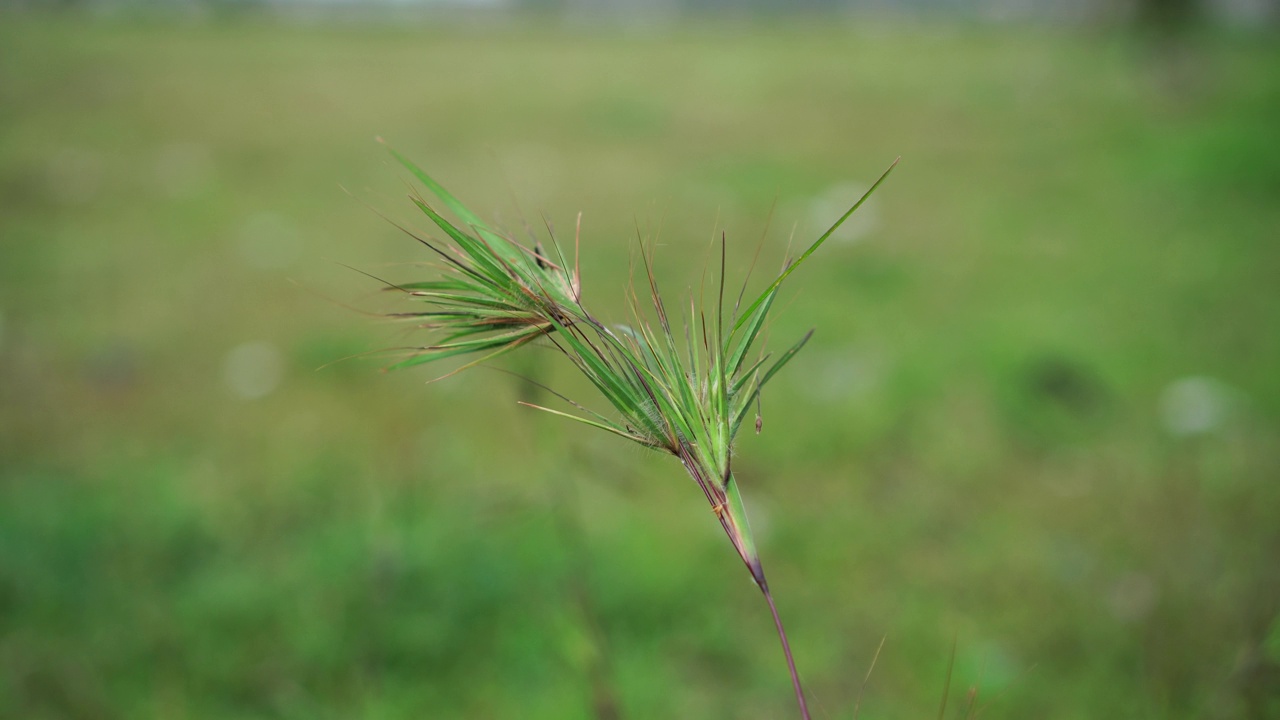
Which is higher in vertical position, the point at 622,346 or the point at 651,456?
the point at 622,346

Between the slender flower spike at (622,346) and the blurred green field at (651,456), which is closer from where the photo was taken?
the slender flower spike at (622,346)

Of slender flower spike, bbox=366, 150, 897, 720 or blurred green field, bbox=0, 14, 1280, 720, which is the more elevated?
slender flower spike, bbox=366, 150, 897, 720

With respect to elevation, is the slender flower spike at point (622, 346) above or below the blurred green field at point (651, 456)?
above

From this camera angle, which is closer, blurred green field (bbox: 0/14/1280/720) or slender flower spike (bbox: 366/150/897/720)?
slender flower spike (bbox: 366/150/897/720)
